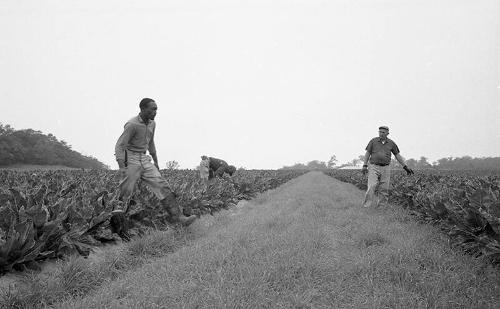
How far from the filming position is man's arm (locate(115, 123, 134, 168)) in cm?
560

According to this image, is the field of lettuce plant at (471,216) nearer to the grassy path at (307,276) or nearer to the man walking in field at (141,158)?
the grassy path at (307,276)

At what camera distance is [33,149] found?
2292 inches

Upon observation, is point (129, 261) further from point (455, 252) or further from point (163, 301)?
point (455, 252)

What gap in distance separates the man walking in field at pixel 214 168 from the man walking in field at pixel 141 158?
5277 millimetres

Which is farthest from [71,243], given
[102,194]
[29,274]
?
[102,194]

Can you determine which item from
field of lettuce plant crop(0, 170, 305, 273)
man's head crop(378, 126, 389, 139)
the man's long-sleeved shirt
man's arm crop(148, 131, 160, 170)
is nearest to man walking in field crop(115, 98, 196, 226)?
the man's long-sleeved shirt

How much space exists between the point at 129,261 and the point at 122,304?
57.7 inches

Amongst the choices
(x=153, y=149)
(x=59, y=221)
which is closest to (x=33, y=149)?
(x=153, y=149)

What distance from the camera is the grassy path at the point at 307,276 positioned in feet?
9.86

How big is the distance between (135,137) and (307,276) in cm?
376

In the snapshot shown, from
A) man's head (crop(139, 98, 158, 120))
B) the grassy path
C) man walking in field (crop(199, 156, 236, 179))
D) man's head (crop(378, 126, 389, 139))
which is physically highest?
man's head (crop(378, 126, 389, 139))

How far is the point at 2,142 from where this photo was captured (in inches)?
2098

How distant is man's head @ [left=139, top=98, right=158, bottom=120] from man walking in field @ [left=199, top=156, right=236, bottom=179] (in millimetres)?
5692

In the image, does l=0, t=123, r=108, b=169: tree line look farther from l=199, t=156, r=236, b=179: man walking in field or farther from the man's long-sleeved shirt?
the man's long-sleeved shirt
